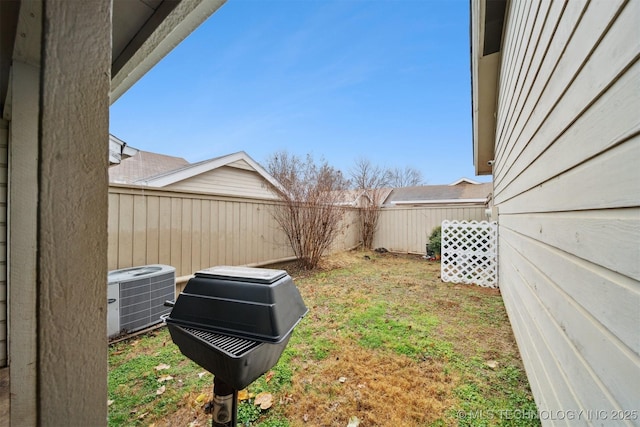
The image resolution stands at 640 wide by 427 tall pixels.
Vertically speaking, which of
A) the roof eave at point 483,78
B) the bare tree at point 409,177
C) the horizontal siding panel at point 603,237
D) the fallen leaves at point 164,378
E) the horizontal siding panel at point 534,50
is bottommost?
the fallen leaves at point 164,378

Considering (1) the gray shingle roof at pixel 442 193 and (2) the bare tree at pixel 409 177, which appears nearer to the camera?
(1) the gray shingle roof at pixel 442 193

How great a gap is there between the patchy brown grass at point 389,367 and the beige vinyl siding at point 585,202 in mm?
426

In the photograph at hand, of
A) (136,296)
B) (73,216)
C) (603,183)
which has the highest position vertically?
(603,183)

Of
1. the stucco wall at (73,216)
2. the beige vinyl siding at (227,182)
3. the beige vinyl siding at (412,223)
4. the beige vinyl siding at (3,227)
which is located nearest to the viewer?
the stucco wall at (73,216)

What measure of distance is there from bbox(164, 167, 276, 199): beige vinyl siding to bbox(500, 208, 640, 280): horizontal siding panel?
6.39m

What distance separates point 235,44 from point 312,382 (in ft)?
40.1

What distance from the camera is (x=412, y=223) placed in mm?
8500

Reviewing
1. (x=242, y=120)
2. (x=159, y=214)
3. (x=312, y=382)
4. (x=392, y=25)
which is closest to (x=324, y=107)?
(x=242, y=120)

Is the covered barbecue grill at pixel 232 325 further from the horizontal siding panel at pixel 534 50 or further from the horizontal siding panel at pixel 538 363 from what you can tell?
the horizontal siding panel at pixel 534 50

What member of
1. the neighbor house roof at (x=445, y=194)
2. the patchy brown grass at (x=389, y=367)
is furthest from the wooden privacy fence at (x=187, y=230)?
the neighbor house roof at (x=445, y=194)

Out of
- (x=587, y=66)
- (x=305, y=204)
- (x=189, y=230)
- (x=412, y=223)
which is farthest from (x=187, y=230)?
(x=412, y=223)

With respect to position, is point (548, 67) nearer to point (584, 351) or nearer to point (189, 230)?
point (584, 351)

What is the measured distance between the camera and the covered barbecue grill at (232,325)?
2.64 ft

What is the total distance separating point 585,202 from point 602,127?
287mm
